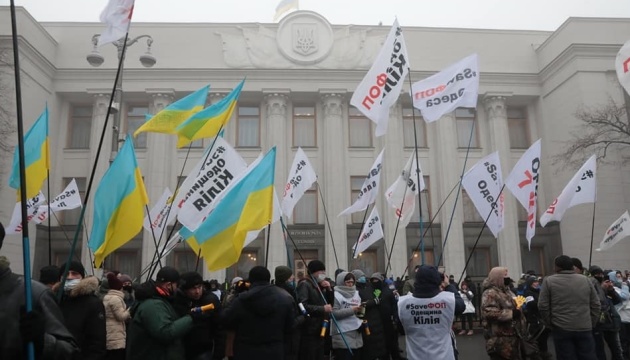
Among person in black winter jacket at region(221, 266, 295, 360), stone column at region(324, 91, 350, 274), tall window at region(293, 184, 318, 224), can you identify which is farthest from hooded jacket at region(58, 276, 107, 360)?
tall window at region(293, 184, 318, 224)

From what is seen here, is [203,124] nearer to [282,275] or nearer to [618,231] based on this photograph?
[282,275]

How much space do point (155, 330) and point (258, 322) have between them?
1.06 meters

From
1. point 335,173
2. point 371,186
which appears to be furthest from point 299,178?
point 335,173

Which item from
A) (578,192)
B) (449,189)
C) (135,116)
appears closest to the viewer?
(578,192)

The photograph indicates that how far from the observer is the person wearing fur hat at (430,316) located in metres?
5.13

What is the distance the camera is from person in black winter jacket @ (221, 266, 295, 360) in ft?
16.5

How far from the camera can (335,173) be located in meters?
27.1

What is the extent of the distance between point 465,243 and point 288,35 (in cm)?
1524

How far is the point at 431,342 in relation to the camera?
17.0 feet

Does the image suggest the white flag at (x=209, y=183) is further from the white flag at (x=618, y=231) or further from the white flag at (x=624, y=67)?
the white flag at (x=618, y=231)

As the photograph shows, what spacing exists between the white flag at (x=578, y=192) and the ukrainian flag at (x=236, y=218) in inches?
281

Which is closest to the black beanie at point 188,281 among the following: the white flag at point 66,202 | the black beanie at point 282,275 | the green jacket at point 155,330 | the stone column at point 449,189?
the green jacket at point 155,330

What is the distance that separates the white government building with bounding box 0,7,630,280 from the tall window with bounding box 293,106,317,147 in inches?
3.2

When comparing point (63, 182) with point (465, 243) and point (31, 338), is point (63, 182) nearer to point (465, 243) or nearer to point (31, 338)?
point (465, 243)
